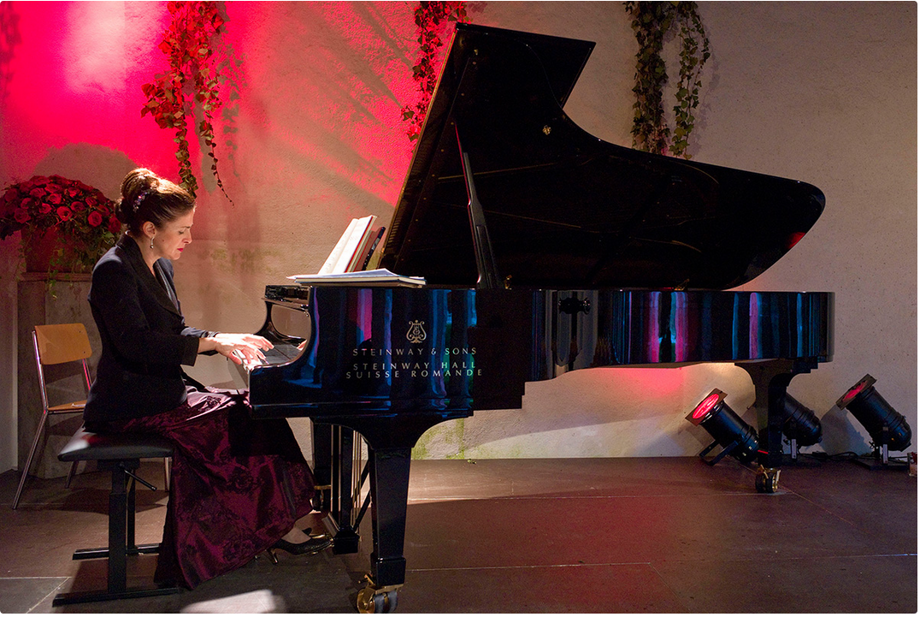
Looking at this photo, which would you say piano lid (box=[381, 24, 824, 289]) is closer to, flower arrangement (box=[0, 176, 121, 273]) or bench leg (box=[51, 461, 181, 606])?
bench leg (box=[51, 461, 181, 606])

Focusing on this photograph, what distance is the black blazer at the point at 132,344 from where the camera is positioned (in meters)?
1.99

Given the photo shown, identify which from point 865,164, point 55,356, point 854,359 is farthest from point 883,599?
point 55,356

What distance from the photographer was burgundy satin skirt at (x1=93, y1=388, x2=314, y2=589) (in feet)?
6.57

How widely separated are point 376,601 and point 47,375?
2.29 meters

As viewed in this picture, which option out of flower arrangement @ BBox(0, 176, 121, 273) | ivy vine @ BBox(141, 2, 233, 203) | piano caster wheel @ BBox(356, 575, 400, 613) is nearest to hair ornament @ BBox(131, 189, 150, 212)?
flower arrangement @ BBox(0, 176, 121, 273)

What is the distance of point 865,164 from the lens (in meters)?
3.95

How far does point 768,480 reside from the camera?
124 inches

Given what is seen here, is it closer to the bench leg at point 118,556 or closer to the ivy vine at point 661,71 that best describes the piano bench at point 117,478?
the bench leg at point 118,556

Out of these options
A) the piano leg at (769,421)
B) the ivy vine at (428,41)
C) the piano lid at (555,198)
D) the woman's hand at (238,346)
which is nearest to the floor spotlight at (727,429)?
the piano leg at (769,421)

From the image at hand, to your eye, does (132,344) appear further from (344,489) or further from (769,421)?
(769,421)

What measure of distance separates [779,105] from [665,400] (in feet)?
6.07

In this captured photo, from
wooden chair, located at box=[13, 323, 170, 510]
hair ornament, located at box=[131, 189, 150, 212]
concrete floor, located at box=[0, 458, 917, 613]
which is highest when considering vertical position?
hair ornament, located at box=[131, 189, 150, 212]

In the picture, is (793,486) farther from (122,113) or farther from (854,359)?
(122,113)

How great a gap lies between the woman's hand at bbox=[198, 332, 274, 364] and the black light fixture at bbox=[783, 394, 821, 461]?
9.56 ft
